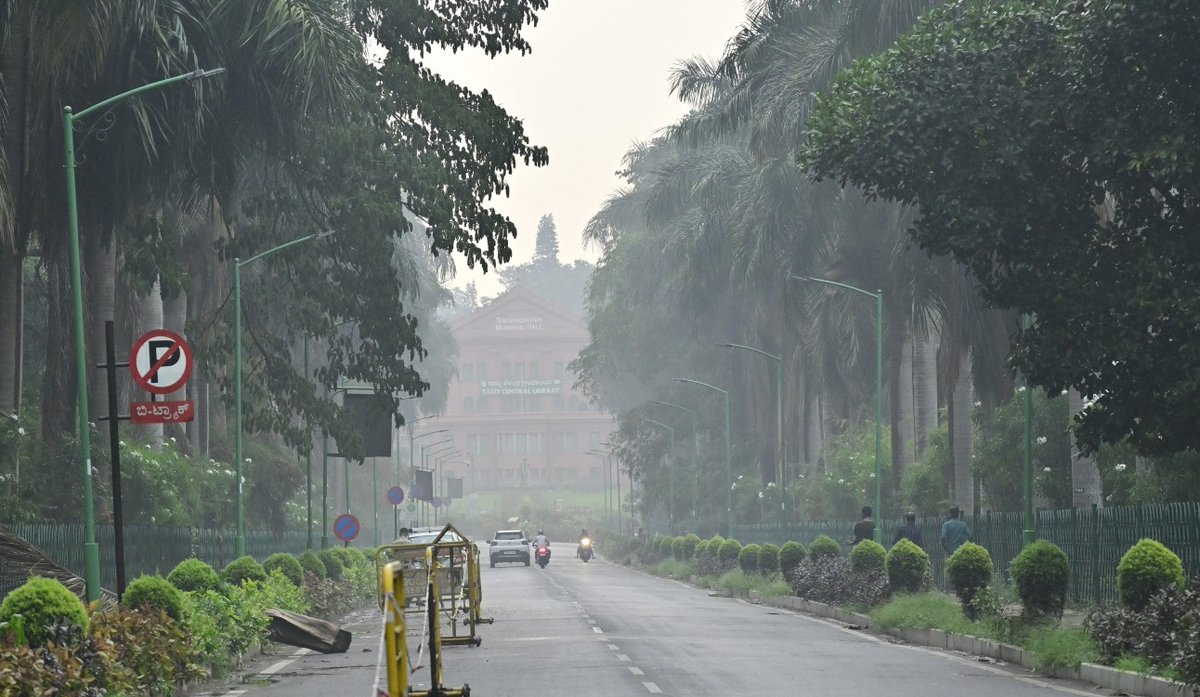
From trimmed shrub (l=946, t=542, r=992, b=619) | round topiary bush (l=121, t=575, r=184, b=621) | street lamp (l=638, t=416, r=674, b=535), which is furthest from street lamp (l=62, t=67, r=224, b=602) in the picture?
street lamp (l=638, t=416, r=674, b=535)

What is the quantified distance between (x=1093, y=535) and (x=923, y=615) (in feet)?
10.7

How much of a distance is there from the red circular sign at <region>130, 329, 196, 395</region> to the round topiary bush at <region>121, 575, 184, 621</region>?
242 centimetres

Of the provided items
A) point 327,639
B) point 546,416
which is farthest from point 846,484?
point 546,416

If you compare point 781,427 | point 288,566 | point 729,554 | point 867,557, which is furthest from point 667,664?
point 781,427

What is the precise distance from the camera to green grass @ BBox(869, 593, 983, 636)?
25375mm

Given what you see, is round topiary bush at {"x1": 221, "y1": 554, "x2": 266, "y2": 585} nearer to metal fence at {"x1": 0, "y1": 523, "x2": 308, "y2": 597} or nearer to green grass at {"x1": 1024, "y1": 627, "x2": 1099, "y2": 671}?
metal fence at {"x1": 0, "y1": 523, "x2": 308, "y2": 597}

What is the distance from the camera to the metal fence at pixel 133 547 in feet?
88.2

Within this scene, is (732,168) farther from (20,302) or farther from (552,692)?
(552,692)

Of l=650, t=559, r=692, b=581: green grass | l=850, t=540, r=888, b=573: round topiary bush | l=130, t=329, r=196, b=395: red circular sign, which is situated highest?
l=130, t=329, r=196, b=395: red circular sign

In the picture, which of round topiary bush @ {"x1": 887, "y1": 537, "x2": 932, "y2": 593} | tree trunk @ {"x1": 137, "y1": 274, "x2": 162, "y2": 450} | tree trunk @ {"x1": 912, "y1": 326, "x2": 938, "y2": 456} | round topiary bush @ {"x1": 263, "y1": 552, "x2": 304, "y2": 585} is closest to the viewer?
round topiary bush @ {"x1": 887, "y1": 537, "x2": 932, "y2": 593}

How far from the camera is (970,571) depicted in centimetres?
2570

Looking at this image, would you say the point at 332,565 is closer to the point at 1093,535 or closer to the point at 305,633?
the point at 305,633

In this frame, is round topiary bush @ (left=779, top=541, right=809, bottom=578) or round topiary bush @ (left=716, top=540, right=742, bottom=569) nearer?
round topiary bush @ (left=779, top=541, right=809, bottom=578)

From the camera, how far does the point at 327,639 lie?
2539 cm
